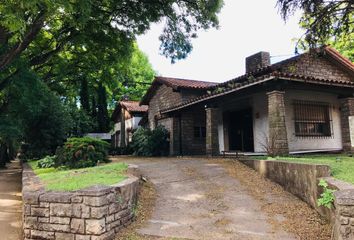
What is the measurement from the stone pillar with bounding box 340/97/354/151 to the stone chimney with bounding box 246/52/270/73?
4.07 meters

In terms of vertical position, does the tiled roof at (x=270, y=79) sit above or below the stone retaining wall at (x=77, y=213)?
above

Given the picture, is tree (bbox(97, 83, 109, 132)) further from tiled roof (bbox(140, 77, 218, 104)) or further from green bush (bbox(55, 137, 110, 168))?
green bush (bbox(55, 137, 110, 168))

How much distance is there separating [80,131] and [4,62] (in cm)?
989

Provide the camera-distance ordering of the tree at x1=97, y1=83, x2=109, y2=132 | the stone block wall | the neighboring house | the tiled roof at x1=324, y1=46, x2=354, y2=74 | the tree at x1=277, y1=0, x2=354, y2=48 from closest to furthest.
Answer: the stone block wall, the tree at x1=277, y1=0, x2=354, y2=48, the tiled roof at x1=324, y1=46, x2=354, y2=74, the tree at x1=97, y1=83, x2=109, y2=132, the neighboring house

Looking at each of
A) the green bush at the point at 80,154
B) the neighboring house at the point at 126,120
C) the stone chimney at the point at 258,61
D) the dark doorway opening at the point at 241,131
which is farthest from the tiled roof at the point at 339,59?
the neighboring house at the point at 126,120

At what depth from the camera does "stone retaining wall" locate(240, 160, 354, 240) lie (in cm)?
419

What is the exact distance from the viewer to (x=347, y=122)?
12.3m

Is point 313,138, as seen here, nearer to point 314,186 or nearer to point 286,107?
point 286,107

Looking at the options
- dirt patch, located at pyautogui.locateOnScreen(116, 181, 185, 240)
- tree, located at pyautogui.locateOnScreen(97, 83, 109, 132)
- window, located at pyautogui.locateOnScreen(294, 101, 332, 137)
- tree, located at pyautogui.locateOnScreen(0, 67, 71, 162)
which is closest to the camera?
dirt patch, located at pyautogui.locateOnScreen(116, 181, 185, 240)

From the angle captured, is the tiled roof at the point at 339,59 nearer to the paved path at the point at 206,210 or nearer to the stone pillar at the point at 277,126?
the stone pillar at the point at 277,126

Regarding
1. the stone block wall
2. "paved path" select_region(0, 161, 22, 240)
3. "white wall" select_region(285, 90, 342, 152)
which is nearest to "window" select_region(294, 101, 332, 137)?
"white wall" select_region(285, 90, 342, 152)

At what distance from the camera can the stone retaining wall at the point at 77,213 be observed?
5.10 m

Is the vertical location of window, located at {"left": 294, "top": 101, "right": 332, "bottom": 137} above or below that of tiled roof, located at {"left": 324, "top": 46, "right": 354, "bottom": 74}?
below

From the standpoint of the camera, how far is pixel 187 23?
15.2 m
